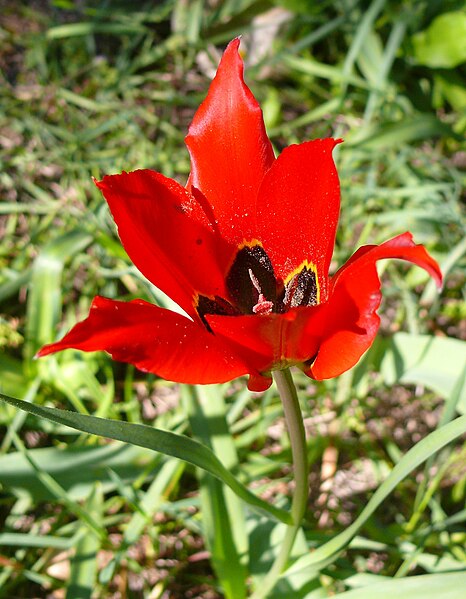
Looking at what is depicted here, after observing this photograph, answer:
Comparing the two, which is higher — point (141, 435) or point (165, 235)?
point (165, 235)

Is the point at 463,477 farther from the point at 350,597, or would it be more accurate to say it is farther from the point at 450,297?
the point at 350,597

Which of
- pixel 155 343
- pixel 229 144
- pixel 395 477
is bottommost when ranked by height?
pixel 395 477

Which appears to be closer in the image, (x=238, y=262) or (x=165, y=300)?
(x=238, y=262)

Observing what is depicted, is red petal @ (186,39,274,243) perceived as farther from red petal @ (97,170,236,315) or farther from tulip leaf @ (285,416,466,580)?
tulip leaf @ (285,416,466,580)

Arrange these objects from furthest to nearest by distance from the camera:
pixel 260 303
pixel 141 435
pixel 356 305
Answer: pixel 260 303
pixel 141 435
pixel 356 305

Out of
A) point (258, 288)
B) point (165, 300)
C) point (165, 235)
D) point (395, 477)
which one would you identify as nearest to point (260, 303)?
point (258, 288)

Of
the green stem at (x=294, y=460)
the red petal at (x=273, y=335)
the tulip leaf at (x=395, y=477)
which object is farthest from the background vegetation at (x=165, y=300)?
the red petal at (x=273, y=335)

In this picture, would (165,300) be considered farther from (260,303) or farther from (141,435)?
(141,435)

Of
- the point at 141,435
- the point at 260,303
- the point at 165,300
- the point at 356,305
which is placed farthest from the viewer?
the point at 165,300
